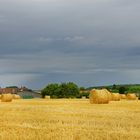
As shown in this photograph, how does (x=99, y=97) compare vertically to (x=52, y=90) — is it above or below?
below

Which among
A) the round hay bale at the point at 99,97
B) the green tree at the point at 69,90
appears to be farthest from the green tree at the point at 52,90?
the round hay bale at the point at 99,97

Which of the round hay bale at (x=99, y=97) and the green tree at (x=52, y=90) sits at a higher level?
the green tree at (x=52, y=90)

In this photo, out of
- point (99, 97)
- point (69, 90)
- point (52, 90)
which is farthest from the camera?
point (52, 90)

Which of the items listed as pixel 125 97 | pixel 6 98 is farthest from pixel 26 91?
pixel 6 98

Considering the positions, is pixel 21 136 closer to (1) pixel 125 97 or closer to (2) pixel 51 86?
(1) pixel 125 97

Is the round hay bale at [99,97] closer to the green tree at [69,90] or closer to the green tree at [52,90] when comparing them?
the green tree at [69,90]

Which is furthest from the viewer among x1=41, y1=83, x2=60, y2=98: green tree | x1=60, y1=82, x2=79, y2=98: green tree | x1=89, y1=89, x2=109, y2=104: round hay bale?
x1=41, y1=83, x2=60, y2=98: green tree

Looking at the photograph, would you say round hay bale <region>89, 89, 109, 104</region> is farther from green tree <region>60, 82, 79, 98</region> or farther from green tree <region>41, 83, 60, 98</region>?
green tree <region>41, 83, 60, 98</region>

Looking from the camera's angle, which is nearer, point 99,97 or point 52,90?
point 99,97

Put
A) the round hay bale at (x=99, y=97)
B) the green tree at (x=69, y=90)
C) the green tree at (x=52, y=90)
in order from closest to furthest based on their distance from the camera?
the round hay bale at (x=99, y=97), the green tree at (x=69, y=90), the green tree at (x=52, y=90)

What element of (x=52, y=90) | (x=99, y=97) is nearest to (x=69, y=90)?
(x=52, y=90)

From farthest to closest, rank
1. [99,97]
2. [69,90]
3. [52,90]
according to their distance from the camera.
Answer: [52,90] < [69,90] < [99,97]

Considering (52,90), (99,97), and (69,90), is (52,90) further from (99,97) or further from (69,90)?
(99,97)

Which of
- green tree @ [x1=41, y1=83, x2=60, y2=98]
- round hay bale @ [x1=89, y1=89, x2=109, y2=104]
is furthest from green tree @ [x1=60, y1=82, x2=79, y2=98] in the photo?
round hay bale @ [x1=89, y1=89, x2=109, y2=104]
